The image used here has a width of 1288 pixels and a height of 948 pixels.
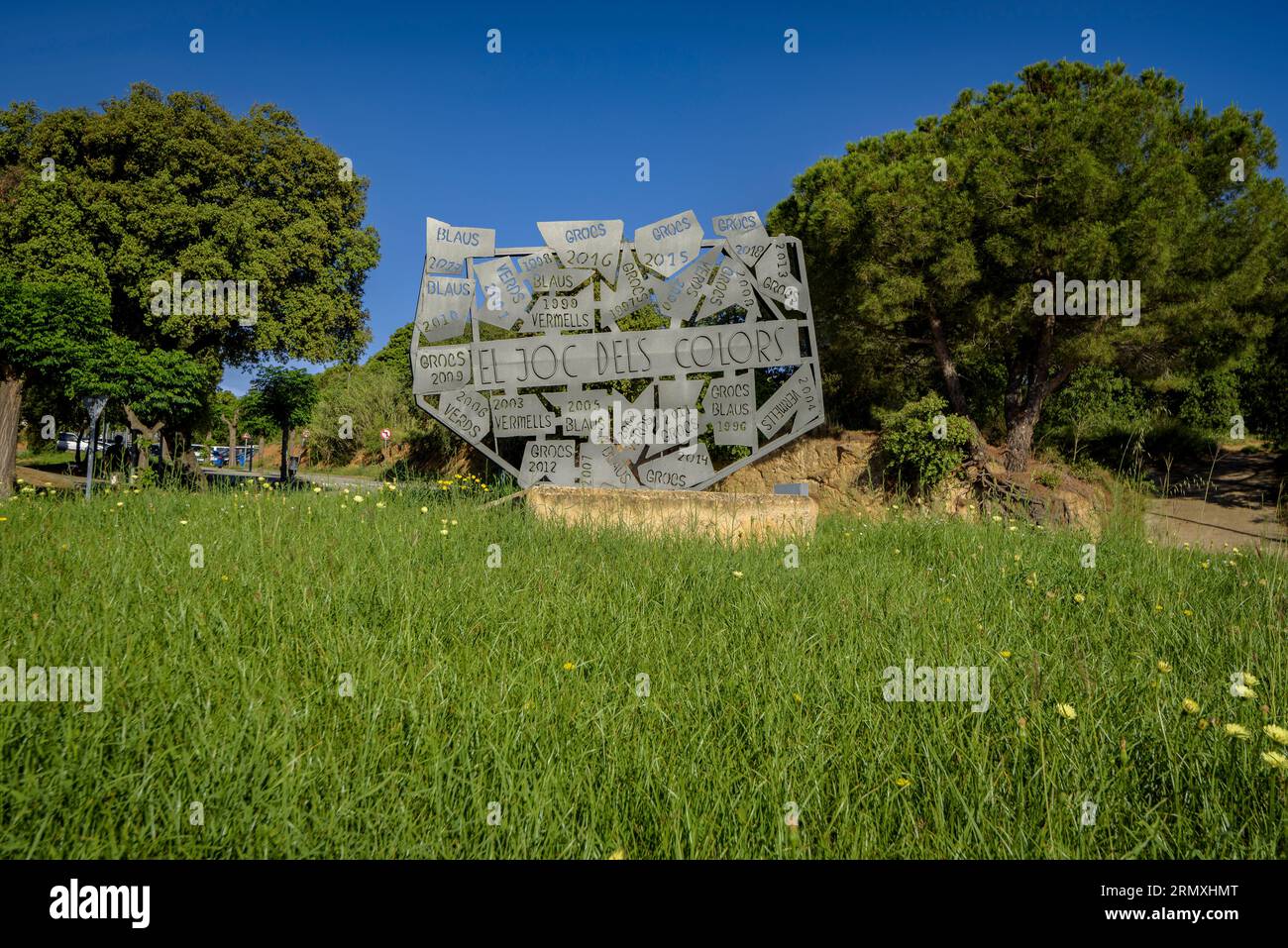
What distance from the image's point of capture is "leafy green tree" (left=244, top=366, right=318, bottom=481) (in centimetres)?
2267

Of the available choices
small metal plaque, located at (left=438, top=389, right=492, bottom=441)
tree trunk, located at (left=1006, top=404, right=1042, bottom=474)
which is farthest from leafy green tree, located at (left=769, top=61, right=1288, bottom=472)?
small metal plaque, located at (left=438, top=389, right=492, bottom=441)

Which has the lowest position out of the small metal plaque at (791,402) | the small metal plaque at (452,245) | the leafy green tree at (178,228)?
the small metal plaque at (791,402)

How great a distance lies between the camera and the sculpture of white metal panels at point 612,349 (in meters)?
10.3

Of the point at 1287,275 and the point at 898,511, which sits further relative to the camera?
the point at 1287,275

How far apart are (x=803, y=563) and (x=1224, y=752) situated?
3.15 meters

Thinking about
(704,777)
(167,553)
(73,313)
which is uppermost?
(73,313)

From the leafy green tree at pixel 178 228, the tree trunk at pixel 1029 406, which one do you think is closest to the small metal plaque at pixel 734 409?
the tree trunk at pixel 1029 406

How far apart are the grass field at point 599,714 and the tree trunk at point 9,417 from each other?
46.8ft

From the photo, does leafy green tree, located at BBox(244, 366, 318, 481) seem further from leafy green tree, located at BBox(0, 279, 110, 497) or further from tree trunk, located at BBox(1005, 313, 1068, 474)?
tree trunk, located at BBox(1005, 313, 1068, 474)

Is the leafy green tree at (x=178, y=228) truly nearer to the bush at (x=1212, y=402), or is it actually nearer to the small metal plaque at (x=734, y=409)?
the small metal plaque at (x=734, y=409)

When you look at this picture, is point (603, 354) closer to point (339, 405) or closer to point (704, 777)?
point (704, 777)

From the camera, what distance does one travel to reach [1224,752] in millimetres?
1812
